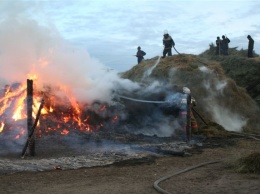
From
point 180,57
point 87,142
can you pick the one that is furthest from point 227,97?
point 87,142

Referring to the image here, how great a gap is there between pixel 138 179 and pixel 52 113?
5984mm

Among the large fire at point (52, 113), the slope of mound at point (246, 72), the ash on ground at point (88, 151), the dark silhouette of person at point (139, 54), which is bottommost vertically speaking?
the ash on ground at point (88, 151)

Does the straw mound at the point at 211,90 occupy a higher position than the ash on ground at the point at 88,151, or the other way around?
the straw mound at the point at 211,90

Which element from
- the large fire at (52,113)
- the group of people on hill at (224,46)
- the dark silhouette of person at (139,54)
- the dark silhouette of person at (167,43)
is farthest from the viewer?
the dark silhouette of person at (139,54)

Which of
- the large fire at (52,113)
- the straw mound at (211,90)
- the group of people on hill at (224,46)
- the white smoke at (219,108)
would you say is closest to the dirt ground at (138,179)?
the large fire at (52,113)

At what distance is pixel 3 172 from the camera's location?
28.5 ft

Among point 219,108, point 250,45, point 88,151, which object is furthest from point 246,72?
point 88,151

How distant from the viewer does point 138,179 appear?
26.7ft

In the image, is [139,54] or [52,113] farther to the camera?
[139,54]

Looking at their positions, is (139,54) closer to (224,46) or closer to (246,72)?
(224,46)

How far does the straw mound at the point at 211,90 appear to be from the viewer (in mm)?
18578

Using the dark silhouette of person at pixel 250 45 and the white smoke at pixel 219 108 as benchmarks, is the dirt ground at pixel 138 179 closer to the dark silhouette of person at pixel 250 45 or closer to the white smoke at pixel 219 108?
the white smoke at pixel 219 108

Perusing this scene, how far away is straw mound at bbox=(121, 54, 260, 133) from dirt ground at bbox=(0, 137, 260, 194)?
8.53 m

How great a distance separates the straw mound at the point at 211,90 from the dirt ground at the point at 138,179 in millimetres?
8529
